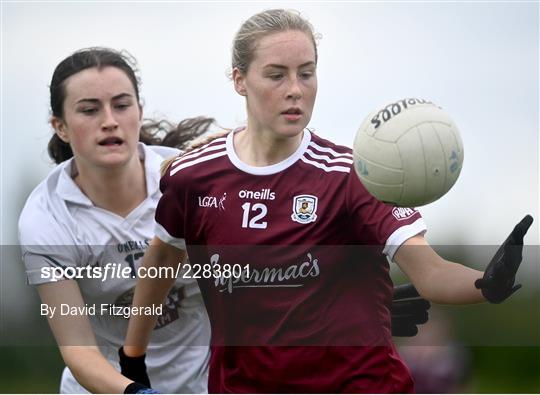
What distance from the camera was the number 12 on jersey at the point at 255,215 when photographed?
514 centimetres

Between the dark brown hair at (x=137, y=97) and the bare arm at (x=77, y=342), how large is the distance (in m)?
0.95

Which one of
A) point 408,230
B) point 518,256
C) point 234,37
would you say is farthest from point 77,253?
point 518,256

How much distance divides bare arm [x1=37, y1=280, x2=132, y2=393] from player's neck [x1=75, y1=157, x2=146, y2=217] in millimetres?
502

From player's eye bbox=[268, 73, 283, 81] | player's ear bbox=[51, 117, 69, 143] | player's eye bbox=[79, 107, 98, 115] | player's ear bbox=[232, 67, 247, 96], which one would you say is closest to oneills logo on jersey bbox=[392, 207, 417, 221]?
player's eye bbox=[268, 73, 283, 81]

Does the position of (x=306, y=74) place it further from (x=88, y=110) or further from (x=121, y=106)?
(x=88, y=110)

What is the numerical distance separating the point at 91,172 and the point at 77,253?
1.44ft

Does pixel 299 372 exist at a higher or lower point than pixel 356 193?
lower

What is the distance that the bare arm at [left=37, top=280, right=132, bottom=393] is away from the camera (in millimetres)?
5500

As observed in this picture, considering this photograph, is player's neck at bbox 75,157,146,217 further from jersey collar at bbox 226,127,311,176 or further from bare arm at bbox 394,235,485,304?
bare arm at bbox 394,235,485,304

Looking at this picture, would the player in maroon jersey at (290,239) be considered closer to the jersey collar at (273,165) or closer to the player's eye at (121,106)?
the jersey collar at (273,165)

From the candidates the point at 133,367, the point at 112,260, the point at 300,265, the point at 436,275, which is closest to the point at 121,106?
the point at 112,260

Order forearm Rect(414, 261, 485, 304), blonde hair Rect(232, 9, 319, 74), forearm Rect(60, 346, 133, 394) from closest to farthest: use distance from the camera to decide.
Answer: forearm Rect(414, 261, 485, 304)
blonde hair Rect(232, 9, 319, 74)
forearm Rect(60, 346, 133, 394)

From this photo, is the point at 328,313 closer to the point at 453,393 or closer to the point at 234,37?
the point at 234,37

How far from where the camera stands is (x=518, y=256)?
445cm
